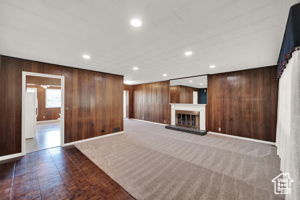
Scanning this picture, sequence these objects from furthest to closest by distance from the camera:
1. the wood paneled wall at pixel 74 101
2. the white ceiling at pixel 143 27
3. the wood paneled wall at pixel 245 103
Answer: the wood paneled wall at pixel 245 103
the wood paneled wall at pixel 74 101
the white ceiling at pixel 143 27

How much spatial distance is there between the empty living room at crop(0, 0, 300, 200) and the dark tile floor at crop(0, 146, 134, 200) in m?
0.02

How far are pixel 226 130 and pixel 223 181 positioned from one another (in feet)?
10.5

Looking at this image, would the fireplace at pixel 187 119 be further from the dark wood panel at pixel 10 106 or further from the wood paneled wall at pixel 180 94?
the dark wood panel at pixel 10 106

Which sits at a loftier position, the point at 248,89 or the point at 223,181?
the point at 248,89

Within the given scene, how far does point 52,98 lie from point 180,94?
8.52 meters

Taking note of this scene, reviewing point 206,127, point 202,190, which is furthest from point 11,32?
point 206,127

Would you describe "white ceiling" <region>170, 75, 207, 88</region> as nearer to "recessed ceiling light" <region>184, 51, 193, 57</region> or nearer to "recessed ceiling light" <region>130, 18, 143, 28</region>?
"recessed ceiling light" <region>184, 51, 193, 57</region>

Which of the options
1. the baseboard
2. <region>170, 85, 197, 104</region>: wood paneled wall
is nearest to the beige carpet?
the baseboard

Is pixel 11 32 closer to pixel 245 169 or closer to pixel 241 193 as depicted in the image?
pixel 241 193

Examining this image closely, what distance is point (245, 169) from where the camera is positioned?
7.96 ft

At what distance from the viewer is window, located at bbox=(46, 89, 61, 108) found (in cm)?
765

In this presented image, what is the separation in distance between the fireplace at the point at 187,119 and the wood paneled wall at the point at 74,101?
3057 millimetres

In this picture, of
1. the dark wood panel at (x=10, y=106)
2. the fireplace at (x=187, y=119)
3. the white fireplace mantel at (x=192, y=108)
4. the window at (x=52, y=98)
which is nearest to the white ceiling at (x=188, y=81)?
the white fireplace mantel at (x=192, y=108)

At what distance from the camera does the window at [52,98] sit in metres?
7.65
